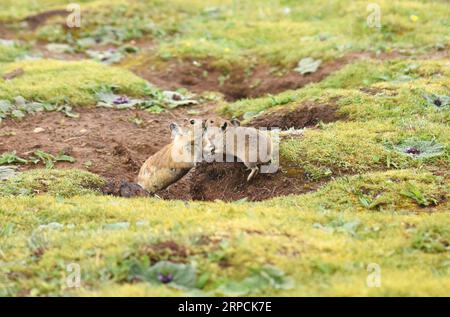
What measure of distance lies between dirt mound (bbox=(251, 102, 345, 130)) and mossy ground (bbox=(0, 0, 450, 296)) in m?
0.18

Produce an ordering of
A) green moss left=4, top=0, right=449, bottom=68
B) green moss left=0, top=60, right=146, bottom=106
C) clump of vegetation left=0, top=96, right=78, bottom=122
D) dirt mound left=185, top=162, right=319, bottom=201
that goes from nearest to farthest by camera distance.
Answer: dirt mound left=185, top=162, right=319, bottom=201, clump of vegetation left=0, top=96, right=78, bottom=122, green moss left=0, top=60, right=146, bottom=106, green moss left=4, top=0, right=449, bottom=68

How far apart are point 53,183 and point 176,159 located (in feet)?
4.77

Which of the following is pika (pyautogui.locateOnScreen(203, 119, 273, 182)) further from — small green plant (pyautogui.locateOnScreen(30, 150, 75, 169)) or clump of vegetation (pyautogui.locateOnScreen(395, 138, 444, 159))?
small green plant (pyautogui.locateOnScreen(30, 150, 75, 169))

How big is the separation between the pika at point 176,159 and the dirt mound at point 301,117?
6.66 ft

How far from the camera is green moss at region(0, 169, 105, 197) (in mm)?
8555

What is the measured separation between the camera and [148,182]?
358 inches

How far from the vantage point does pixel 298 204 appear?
787 cm

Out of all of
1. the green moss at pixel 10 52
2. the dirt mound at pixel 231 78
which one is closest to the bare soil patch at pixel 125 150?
the dirt mound at pixel 231 78

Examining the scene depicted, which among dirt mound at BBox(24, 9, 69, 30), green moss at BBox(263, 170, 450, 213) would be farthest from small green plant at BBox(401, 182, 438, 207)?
dirt mound at BBox(24, 9, 69, 30)

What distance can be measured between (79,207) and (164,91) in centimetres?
591

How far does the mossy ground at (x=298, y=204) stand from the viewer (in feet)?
19.4

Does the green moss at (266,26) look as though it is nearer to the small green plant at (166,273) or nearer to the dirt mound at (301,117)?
the dirt mound at (301,117)
